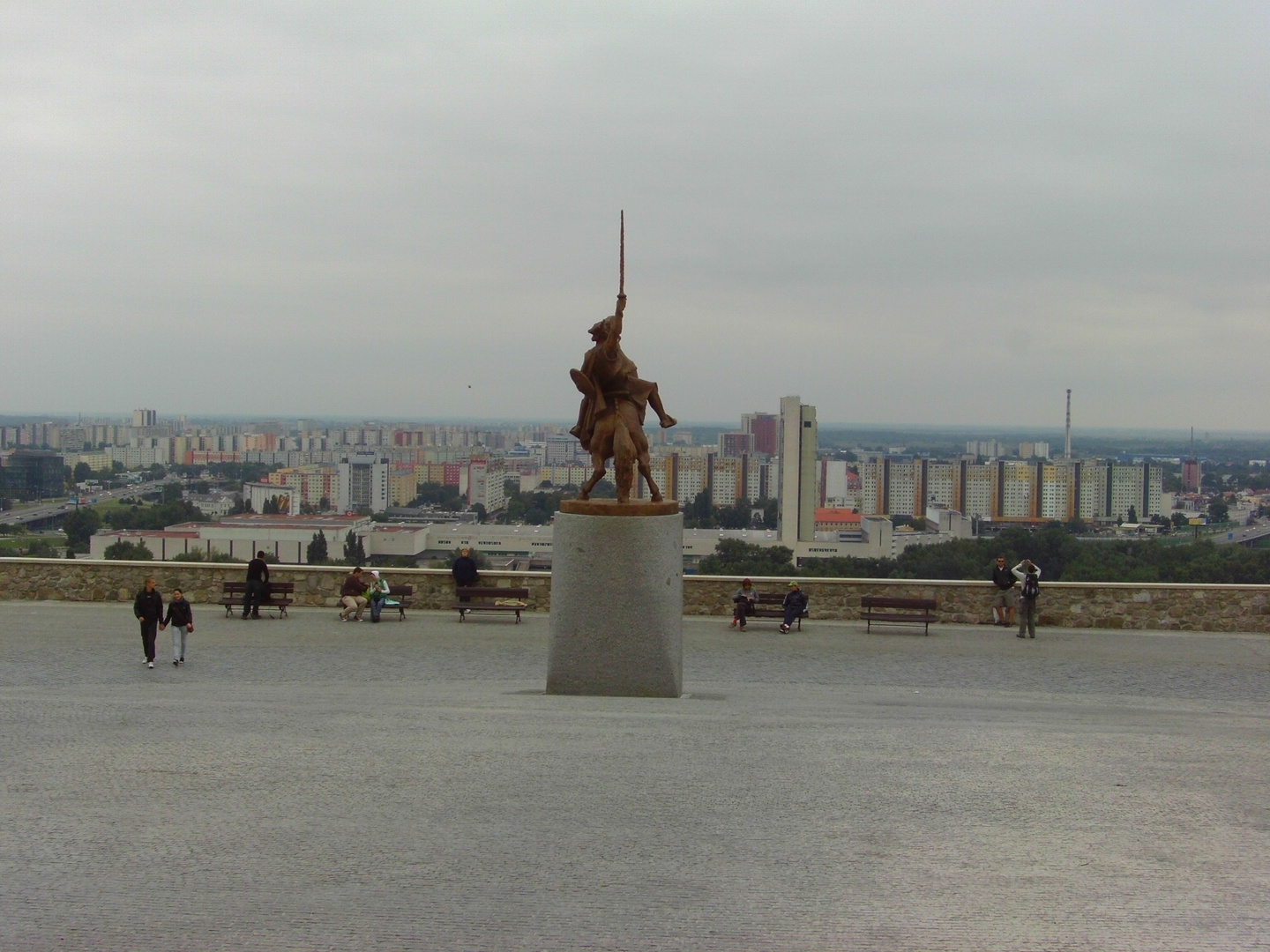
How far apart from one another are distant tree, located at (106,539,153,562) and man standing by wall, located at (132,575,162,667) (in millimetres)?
10245

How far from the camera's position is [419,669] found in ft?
41.8

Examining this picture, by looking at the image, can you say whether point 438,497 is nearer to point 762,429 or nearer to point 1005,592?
point 762,429

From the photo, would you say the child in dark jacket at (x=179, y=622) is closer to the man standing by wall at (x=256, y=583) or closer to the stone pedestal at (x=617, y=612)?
the man standing by wall at (x=256, y=583)

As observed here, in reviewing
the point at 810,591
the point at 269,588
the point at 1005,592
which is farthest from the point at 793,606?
the point at 269,588

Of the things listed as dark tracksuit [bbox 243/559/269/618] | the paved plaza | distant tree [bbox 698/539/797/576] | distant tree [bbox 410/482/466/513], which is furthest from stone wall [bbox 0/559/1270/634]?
distant tree [bbox 410/482/466/513]

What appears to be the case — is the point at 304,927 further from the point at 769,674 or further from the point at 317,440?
the point at 317,440

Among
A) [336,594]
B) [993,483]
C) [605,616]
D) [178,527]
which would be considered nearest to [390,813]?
[605,616]

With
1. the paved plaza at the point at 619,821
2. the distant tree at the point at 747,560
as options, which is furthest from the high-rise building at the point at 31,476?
the paved plaza at the point at 619,821

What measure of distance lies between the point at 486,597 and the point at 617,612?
6.95m

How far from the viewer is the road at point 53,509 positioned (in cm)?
2986

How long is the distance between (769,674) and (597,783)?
6.51 m

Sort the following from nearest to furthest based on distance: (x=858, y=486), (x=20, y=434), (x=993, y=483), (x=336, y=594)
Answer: (x=336, y=594) < (x=993, y=483) < (x=858, y=486) < (x=20, y=434)

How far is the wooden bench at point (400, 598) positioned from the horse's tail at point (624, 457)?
264 inches

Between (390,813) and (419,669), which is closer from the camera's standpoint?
(390,813)
